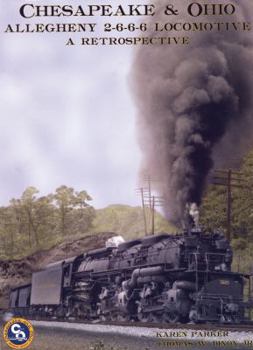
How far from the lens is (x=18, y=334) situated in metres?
11.2

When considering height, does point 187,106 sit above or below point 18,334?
above

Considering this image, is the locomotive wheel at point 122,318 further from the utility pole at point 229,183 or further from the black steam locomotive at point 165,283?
the utility pole at point 229,183

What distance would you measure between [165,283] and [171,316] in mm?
1031

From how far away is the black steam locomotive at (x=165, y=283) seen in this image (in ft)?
48.5

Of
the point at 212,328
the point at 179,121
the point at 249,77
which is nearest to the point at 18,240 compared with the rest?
the point at 179,121

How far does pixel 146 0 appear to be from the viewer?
12.8m

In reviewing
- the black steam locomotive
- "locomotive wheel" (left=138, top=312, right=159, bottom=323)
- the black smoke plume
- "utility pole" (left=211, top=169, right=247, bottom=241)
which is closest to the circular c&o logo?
the black steam locomotive

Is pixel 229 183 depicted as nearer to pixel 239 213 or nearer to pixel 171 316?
pixel 239 213

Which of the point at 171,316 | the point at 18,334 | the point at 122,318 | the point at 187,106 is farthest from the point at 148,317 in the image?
the point at 187,106

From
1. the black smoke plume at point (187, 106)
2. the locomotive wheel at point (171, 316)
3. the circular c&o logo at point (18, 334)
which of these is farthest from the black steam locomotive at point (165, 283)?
the circular c&o logo at point (18, 334)

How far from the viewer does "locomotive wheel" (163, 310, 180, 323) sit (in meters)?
14.8

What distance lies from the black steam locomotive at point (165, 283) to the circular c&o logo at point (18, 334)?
471 centimetres

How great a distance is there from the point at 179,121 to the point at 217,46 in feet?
8.28

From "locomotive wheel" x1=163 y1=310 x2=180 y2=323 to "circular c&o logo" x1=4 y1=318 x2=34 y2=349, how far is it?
4.78 m
